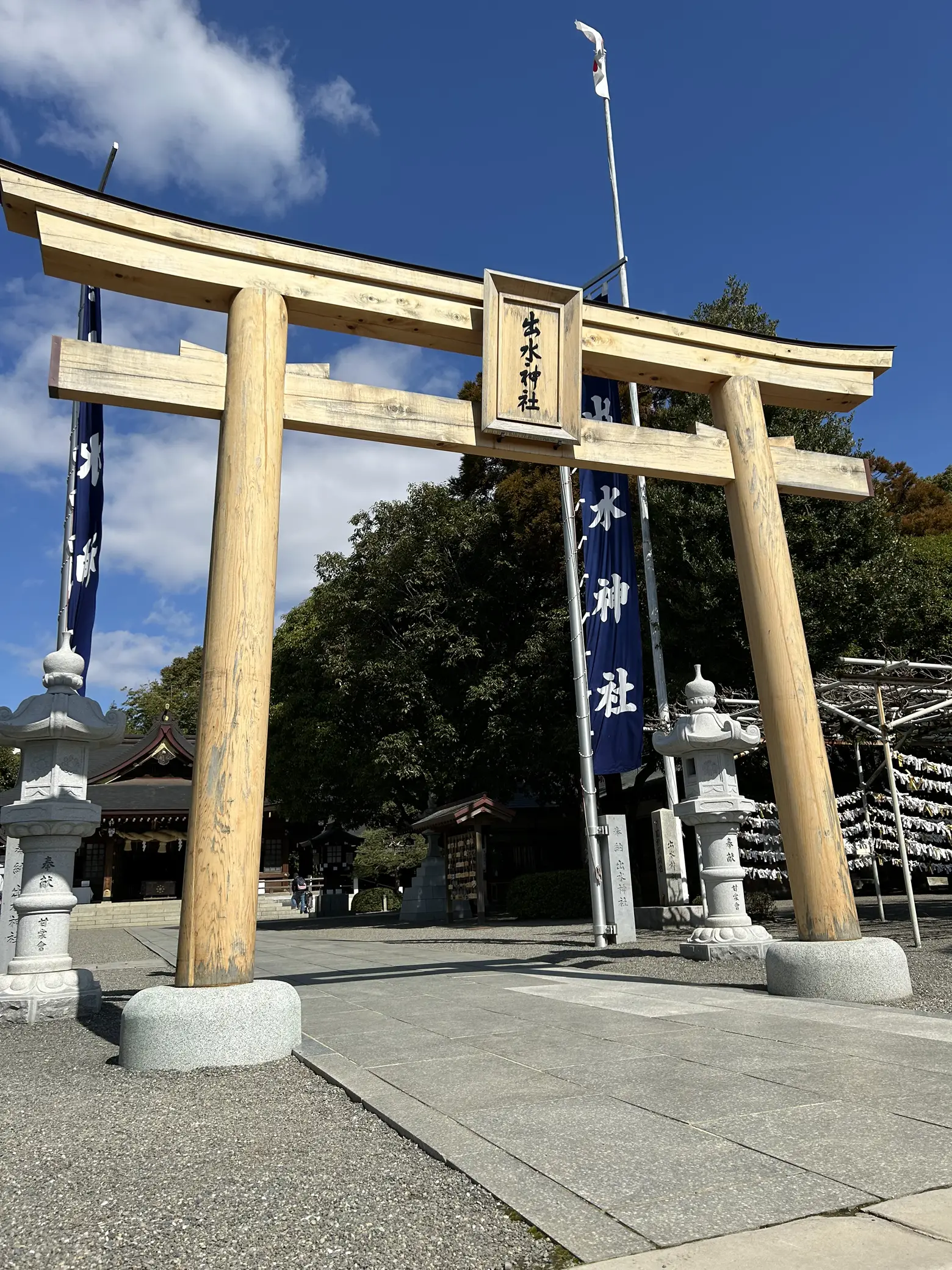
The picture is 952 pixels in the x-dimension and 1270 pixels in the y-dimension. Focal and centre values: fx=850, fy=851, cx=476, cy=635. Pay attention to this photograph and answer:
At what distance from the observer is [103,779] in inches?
1287

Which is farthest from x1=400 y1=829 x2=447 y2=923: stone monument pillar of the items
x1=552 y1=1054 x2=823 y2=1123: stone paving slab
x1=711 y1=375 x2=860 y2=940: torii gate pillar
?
x1=552 y1=1054 x2=823 y2=1123: stone paving slab

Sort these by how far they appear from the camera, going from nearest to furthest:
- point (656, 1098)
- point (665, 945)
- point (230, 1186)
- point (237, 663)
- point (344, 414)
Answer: point (230, 1186), point (656, 1098), point (237, 663), point (344, 414), point (665, 945)

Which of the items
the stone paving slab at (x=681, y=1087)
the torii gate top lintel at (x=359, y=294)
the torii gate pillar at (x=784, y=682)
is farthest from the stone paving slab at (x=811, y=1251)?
the torii gate top lintel at (x=359, y=294)

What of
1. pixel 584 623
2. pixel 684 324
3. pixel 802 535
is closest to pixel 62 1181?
pixel 684 324

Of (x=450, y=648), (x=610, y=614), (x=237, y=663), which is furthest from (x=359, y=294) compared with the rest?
(x=450, y=648)

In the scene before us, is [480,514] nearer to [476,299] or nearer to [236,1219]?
[476,299]

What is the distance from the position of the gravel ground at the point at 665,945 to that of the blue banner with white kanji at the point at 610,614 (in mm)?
2556

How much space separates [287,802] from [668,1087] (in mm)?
23310

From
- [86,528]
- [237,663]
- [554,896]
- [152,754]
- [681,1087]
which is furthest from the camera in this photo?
[152,754]

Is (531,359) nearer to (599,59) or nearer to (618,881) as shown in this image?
(618,881)

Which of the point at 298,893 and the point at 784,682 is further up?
the point at 784,682

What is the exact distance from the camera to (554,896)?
18.0 m

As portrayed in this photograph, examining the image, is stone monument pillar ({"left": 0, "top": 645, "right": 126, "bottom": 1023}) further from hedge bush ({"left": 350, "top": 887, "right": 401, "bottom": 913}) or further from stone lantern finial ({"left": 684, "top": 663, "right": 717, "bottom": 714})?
hedge bush ({"left": 350, "top": 887, "right": 401, "bottom": 913})

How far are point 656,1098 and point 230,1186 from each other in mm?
1670
